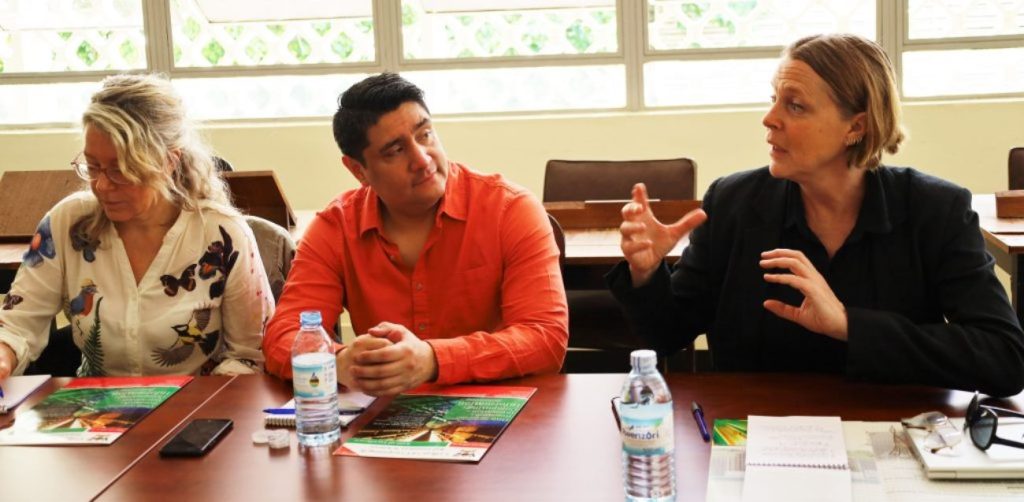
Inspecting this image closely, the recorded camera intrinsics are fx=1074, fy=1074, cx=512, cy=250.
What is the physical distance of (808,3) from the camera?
5137 millimetres

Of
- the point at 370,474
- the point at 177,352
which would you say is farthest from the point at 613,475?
the point at 177,352

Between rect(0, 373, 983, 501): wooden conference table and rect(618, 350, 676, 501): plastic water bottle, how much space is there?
4cm

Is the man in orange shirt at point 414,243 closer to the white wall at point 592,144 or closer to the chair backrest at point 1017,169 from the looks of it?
the chair backrest at point 1017,169

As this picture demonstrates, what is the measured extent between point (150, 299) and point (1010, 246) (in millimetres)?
2116

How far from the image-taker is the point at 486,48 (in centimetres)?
536

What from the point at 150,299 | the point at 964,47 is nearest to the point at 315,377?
the point at 150,299

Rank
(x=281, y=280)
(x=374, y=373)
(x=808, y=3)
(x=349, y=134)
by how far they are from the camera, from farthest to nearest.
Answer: (x=808, y=3) < (x=281, y=280) < (x=349, y=134) < (x=374, y=373)

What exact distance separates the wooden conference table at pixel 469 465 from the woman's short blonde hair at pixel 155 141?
0.58 meters

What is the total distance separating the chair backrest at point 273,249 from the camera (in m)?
2.53

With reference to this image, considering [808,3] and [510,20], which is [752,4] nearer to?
[808,3]

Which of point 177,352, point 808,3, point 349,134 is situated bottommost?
point 177,352

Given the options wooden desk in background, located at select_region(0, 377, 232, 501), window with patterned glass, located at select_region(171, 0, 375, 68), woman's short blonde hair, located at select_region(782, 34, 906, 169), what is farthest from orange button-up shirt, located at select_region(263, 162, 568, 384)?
window with patterned glass, located at select_region(171, 0, 375, 68)

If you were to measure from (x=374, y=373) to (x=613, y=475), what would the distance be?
0.50m

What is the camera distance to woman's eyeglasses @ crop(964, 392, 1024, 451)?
139cm
